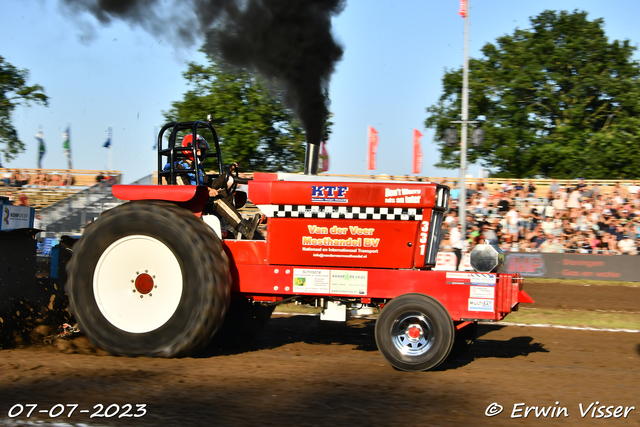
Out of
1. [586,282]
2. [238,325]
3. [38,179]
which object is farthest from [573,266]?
[38,179]

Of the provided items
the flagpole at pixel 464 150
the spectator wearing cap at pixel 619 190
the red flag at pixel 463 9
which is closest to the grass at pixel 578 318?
the flagpole at pixel 464 150

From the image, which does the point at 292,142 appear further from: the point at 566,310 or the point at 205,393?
the point at 205,393

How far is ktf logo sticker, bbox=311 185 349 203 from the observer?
17.9ft

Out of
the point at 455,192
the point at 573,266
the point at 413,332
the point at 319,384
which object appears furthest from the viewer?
the point at 455,192

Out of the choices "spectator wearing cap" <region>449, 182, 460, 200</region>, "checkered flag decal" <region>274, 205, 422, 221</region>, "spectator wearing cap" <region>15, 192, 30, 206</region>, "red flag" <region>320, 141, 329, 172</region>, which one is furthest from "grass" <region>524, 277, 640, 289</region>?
"spectator wearing cap" <region>15, 192, 30, 206</region>

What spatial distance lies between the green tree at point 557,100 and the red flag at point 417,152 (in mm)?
5265

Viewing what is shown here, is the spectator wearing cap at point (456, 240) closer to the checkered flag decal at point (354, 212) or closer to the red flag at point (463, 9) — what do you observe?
the red flag at point (463, 9)

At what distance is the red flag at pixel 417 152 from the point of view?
22.9 meters

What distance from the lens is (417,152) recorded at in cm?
2323

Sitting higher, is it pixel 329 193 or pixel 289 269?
pixel 329 193

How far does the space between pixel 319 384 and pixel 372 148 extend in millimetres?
18005

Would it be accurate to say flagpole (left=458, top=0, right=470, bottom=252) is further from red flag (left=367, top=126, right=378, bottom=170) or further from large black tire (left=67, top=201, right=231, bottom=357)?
large black tire (left=67, top=201, right=231, bottom=357)

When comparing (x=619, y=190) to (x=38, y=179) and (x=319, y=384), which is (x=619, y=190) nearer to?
(x=319, y=384)

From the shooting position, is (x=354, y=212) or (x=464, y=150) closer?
(x=354, y=212)
